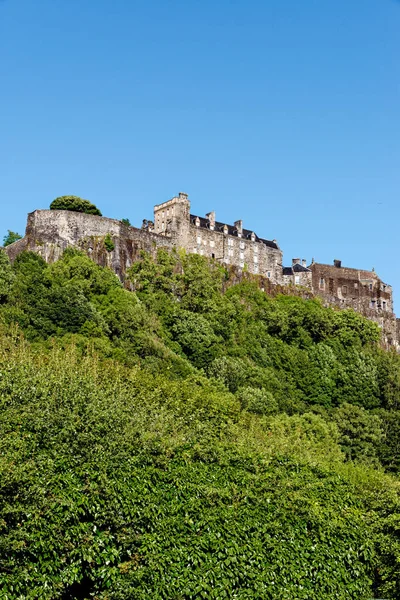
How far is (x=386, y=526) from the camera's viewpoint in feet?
119

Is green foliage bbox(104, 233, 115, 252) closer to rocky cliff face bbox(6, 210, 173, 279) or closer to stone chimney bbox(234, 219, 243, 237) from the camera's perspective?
rocky cliff face bbox(6, 210, 173, 279)

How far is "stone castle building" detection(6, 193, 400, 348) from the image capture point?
84.0m

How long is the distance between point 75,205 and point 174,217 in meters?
13.2

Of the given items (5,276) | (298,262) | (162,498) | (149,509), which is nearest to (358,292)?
(298,262)

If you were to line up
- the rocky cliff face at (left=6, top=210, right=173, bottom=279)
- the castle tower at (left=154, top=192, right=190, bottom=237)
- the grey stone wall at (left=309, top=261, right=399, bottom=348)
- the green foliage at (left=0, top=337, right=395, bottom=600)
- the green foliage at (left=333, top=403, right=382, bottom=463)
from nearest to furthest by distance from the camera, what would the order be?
the green foliage at (left=0, top=337, right=395, bottom=600) → the green foliage at (left=333, top=403, right=382, bottom=463) → the rocky cliff face at (left=6, top=210, right=173, bottom=279) → the castle tower at (left=154, top=192, right=190, bottom=237) → the grey stone wall at (left=309, top=261, right=399, bottom=348)

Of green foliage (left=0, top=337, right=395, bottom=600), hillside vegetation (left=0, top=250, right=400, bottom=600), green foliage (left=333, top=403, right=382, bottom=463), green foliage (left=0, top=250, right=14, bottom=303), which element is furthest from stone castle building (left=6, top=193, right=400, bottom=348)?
green foliage (left=0, top=337, right=395, bottom=600)

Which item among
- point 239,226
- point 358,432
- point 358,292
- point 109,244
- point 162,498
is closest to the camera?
point 162,498

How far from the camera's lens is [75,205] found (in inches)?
4040

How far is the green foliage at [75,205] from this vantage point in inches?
4044

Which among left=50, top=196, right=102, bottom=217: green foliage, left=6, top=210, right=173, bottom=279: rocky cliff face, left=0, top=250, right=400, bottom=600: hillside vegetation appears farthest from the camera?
left=50, top=196, right=102, bottom=217: green foliage

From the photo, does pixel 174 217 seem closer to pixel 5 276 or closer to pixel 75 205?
pixel 75 205

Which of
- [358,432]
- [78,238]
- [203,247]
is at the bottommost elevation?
[358,432]

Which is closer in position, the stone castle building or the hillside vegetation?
the hillside vegetation

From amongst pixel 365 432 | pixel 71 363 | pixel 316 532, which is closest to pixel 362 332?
pixel 365 432
